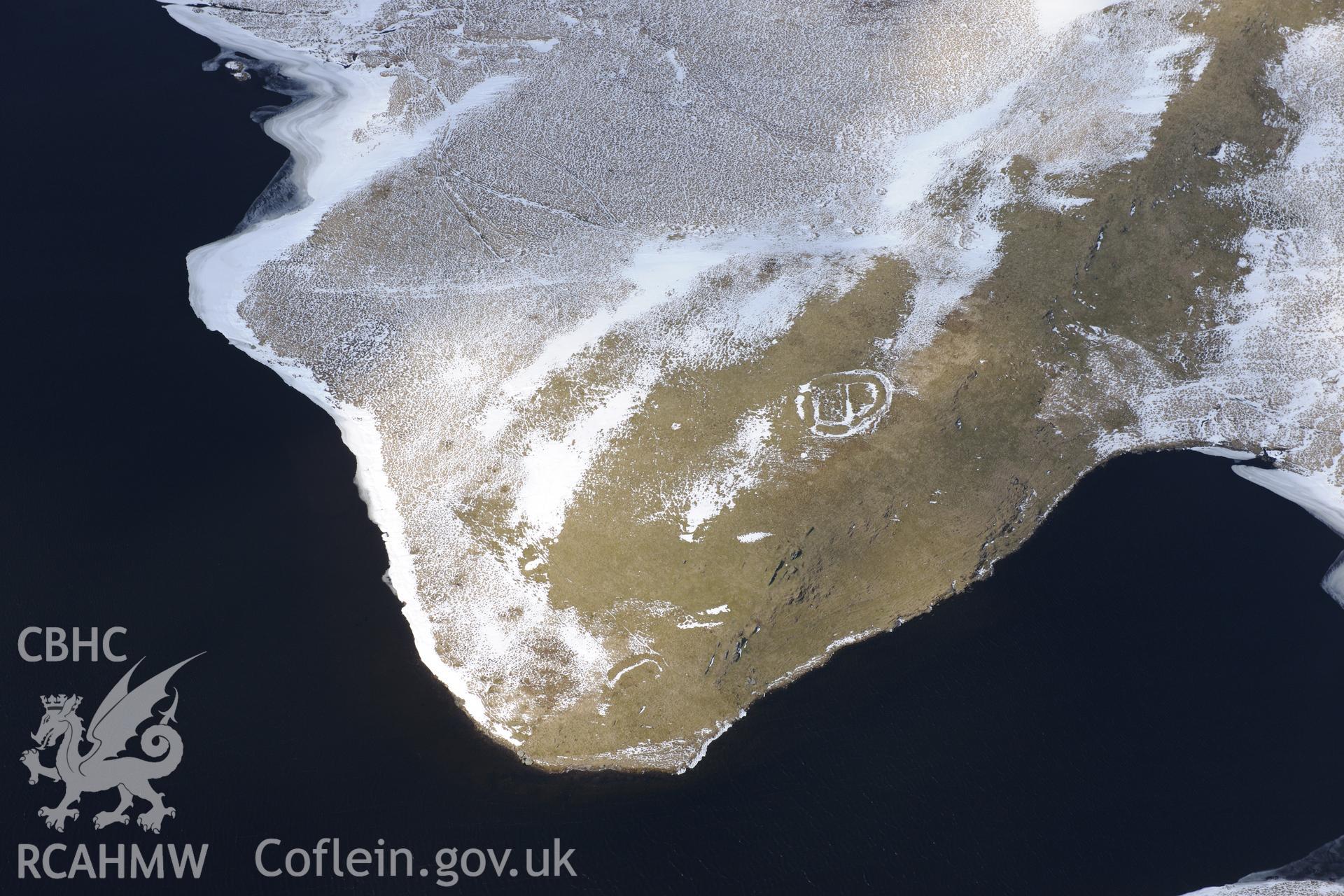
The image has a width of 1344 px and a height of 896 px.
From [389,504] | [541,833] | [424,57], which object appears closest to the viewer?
[541,833]

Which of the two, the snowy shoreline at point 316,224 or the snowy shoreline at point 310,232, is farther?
the snowy shoreline at point 310,232

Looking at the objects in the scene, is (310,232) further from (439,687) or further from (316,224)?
(439,687)

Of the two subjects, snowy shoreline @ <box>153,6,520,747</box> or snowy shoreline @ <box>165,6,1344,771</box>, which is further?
snowy shoreline @ <box>153,6,520,747</box>

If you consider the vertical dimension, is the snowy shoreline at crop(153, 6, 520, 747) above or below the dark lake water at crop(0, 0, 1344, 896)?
above

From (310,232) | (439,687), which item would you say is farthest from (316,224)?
(439,687)

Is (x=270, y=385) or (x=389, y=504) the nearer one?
(x=389, y=504)

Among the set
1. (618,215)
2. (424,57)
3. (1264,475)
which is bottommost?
(1264,475)

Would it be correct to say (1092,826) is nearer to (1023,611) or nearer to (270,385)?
(1023,611)

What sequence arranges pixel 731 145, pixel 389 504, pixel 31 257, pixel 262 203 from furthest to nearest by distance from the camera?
pixel 731 145
pixel 262 203
pixel 31 257
pixel 389 504

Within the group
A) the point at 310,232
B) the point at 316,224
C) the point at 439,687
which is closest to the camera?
the point at 439,687

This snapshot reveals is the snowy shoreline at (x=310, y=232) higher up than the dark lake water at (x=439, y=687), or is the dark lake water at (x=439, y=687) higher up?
the snowy shoreline at (x=310, y=232)

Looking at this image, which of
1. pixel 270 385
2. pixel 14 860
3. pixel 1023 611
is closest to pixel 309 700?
pixel 14 860
